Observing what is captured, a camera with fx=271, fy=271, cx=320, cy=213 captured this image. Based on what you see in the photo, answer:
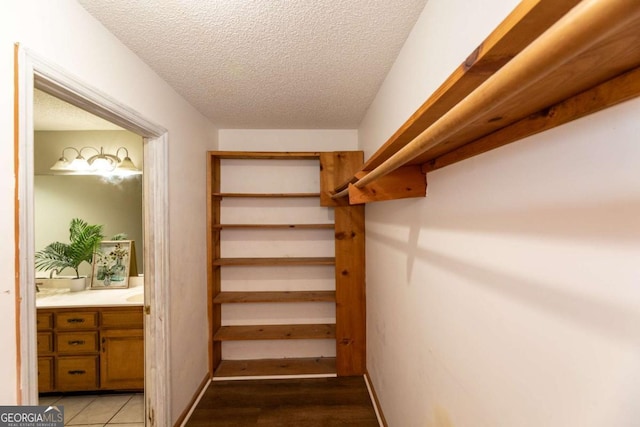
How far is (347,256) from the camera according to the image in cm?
253

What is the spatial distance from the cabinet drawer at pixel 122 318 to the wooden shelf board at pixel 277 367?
2.79 ft

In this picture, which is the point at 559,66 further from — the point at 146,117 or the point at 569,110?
the point at 146,117

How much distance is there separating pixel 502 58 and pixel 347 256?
215 cm

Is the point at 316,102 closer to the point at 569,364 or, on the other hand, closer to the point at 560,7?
the point at 560,7

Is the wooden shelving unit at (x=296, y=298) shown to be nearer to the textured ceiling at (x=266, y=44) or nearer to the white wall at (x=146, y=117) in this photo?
the white wall at (x=146, y=117)

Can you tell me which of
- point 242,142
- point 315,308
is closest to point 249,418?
point 315,308

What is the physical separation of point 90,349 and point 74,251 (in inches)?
36.4

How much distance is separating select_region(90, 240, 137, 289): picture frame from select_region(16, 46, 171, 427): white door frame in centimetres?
124

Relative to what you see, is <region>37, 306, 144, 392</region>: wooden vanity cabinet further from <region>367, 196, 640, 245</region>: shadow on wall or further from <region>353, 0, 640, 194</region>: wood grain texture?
<region>353, 0, 640, 194</region>: wood grain texture

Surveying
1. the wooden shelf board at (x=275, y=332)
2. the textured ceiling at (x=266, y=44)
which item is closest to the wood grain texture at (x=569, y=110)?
the textured ceiling at (x=266, y=44)

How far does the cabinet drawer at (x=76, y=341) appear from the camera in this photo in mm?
2240

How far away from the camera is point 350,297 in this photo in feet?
8.23

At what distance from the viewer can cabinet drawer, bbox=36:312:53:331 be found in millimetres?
2209

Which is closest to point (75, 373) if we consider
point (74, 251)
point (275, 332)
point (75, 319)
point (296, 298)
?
point (75, 319)
